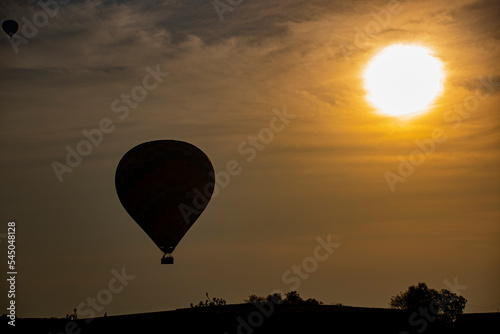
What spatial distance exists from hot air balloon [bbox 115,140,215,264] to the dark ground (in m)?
7.55

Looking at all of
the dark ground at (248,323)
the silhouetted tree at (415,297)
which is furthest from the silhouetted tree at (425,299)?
the dark ground at (248,323)

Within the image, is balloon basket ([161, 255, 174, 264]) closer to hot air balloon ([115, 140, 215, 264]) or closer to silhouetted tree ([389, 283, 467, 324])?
hot air balloon ([115, 140, 215, 264])

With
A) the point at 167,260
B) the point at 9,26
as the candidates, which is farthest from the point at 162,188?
the point at 9,26

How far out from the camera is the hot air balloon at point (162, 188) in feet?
217

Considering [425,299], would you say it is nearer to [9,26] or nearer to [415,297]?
[415,297]

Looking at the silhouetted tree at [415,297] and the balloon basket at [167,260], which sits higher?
the silhouetted tree at [415,297]

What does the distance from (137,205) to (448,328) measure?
2764cm

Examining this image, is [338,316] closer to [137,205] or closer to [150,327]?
[150,327]

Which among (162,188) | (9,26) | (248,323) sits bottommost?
(248,323)

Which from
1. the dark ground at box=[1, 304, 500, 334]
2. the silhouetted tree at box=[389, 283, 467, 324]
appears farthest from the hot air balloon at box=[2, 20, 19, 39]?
the silhouetted tree at box=[389, 283, 467, 324]

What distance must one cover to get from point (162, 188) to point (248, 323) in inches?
615

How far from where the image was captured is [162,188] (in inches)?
2601

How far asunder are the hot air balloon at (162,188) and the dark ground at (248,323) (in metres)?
7.55

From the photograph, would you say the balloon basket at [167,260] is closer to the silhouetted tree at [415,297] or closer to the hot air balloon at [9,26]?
the hot air balloon at [9,26]
